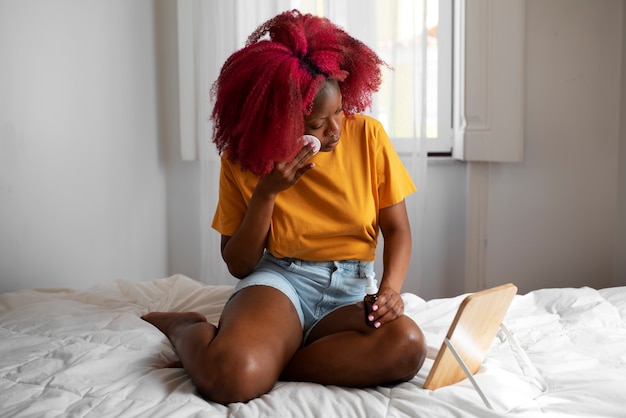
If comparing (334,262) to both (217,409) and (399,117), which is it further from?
(399,117)

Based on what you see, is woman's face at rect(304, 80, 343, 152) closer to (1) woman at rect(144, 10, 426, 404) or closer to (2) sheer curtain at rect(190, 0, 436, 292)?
(1) woman at rect(144, 10, 426, 404)

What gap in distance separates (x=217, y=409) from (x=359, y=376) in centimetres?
26

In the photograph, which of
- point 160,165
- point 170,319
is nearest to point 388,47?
point 160,165

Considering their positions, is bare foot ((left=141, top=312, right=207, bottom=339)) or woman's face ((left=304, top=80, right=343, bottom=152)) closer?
woman's face ((left=304, top=80, right=343, bottom=152))

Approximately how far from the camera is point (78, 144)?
86.0 inches

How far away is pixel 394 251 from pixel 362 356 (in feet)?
1.01

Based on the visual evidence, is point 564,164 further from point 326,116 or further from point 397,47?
point 326,116

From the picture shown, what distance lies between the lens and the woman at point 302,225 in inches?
52.0

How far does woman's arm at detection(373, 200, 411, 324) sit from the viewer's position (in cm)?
146

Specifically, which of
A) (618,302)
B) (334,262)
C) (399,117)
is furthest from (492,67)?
(334,262)

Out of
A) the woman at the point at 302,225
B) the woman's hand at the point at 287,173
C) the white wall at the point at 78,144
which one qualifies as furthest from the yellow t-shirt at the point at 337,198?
the white wall at the point at 78,144

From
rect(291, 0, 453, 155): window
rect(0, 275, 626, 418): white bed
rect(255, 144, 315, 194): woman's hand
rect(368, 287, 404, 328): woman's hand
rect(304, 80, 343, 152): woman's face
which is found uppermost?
rect(291, 0, 453, 155): window

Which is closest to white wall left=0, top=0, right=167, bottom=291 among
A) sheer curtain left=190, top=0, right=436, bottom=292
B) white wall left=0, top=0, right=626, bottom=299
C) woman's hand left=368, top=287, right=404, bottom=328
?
white wall left=0, top=0, right=626, bottom=299

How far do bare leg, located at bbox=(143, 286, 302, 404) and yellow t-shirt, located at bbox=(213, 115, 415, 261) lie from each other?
0.14 meters
